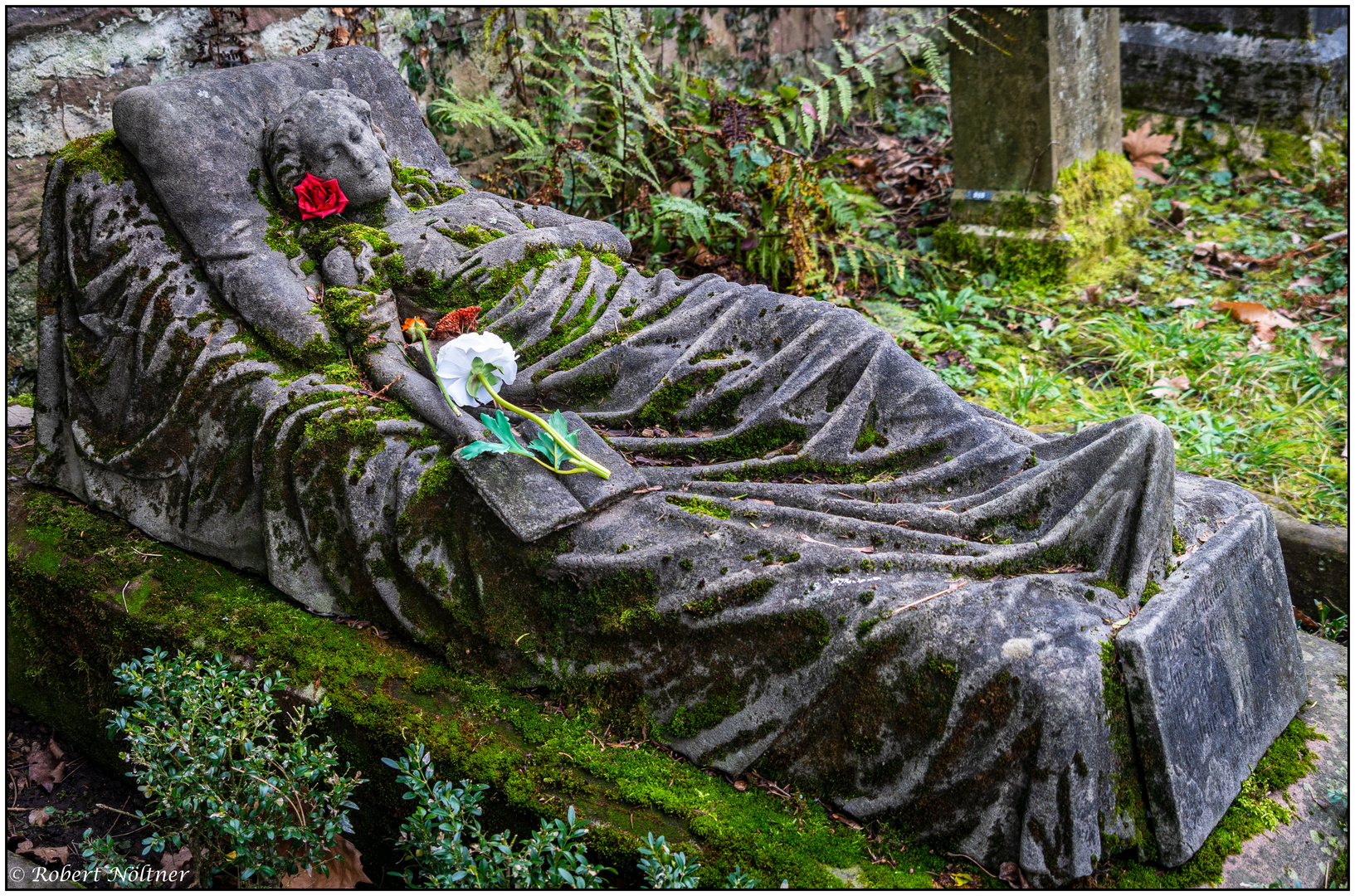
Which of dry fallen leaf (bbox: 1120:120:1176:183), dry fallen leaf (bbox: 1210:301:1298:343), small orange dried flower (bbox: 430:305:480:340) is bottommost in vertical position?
dry fallen leaf (bbox: 1210:301:1298:343)

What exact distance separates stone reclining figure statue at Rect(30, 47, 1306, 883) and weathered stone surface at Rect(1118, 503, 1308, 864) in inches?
0.4

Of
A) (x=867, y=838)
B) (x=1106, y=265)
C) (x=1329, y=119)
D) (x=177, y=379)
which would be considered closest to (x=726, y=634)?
(x=867, y=838)

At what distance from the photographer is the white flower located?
2732 millimetres

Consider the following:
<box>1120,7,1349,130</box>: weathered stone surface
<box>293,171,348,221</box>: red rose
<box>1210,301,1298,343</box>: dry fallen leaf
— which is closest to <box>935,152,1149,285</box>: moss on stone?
<box>1210,301,1298,343</box>: dry fallen leaf

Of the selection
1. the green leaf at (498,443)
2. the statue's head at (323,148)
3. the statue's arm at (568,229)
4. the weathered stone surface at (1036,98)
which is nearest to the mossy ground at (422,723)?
the green leaf at (498,443)

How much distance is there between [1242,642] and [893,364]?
115cm

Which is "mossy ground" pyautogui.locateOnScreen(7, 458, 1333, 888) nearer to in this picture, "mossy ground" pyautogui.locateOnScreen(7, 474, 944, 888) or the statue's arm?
"mossy ground" pyautogui.locateOnScreen(7, 474, 944, 888)

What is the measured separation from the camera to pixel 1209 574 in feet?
8.13

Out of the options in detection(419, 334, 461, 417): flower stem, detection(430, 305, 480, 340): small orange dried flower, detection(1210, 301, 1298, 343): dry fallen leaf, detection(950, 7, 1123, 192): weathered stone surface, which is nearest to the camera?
detection(419, 334, 461, 417): flower stem

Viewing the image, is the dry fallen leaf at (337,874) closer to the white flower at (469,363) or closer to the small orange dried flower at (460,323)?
the white flower at (469,363)

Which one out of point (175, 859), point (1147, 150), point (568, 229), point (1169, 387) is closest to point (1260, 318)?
point (1169, 387)

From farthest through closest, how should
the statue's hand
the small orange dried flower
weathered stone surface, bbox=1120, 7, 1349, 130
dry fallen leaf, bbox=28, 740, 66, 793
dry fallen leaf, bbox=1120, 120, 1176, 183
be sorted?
dry fallen leaf, bbox=1120, 120, 1176, 183
weathered stone surface, bbox=1120, 7, 1349, 130
dry fallen leaf, bbox=28, 740, 66, 793
the statue's hand
the small orange dried flower

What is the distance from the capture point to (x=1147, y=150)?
6980 millimetres

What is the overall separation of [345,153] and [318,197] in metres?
0.17
